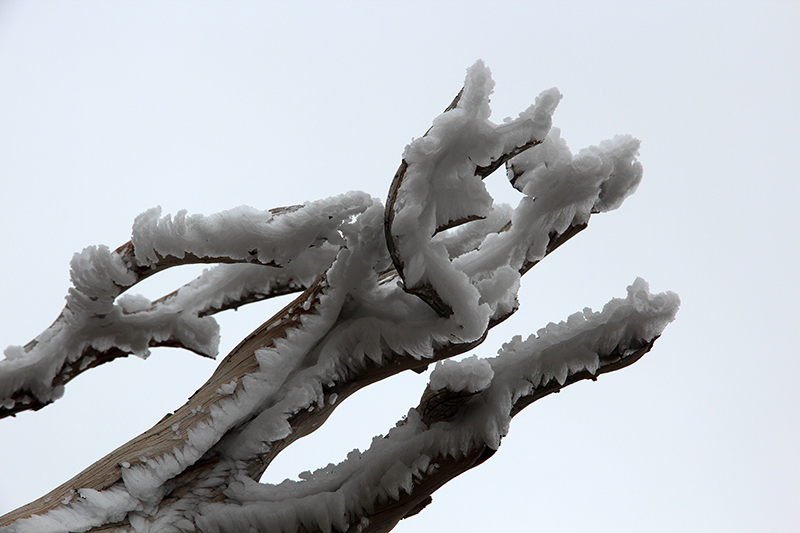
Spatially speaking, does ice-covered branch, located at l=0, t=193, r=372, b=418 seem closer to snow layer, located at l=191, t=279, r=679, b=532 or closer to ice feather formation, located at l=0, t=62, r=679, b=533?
ice feather formation, located at l=0, t=62, r=679, b=533

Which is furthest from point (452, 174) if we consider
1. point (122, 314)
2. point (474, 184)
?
point (122, 314)

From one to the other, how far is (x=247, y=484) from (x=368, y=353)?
0.26 ft

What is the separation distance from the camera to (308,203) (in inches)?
12.5

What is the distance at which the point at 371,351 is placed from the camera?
12.5 inches

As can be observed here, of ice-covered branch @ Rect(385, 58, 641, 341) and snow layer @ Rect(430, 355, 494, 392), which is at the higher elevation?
ice-covered branch @ Rect(385, 58, 641, 341)

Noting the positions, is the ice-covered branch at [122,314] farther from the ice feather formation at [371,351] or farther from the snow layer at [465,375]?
the snow layer at [465,375]

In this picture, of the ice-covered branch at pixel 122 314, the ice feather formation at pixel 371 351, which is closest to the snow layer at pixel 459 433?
the ice feather formation at pixel 371 351

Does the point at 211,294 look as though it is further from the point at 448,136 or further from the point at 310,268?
the point at 448,136

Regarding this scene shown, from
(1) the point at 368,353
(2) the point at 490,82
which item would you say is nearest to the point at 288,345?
A: (1) the point at 368,353

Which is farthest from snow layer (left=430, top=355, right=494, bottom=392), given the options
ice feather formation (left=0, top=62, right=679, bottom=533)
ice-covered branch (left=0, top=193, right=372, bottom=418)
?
ice-covered branch (left=0, top=193, right=372, bottom=418)

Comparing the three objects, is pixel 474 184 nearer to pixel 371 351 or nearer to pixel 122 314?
pixel 371 351

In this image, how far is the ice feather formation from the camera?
11.2 inches

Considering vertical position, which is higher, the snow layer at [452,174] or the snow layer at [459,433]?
the snow layer at [452,174]

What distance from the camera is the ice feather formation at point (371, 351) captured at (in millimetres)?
284
